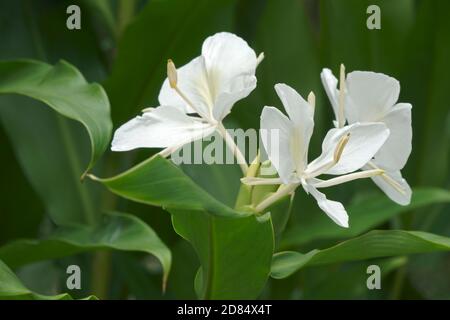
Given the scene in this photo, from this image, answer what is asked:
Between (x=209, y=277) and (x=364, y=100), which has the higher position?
(x=364, y=100)

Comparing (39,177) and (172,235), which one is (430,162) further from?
(39,177)

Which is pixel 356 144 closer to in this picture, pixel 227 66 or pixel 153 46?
pixel 227 66

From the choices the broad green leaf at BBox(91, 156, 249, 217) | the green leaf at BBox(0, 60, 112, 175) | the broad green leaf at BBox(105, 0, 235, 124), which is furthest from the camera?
the broad green leaf at BBox(105, 0, 235, 124)

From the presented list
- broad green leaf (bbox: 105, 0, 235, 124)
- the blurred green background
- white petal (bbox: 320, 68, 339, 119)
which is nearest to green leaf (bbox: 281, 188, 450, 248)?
the blurred green background

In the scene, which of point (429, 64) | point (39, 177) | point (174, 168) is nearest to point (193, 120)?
point (174, 168)

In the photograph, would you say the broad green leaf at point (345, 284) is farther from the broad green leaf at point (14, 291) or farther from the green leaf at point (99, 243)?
the broad green leaf at point (14, 291)

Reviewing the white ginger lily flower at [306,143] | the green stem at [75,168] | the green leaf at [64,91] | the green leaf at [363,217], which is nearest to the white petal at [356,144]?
the white ginger lily flower at [306,143]

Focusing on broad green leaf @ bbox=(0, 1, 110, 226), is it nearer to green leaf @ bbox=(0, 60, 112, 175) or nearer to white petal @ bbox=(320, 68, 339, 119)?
green leaf @ bbox=(0, 60, 112, 175)

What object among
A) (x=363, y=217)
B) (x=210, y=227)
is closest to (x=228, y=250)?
(x=210, y=227)
